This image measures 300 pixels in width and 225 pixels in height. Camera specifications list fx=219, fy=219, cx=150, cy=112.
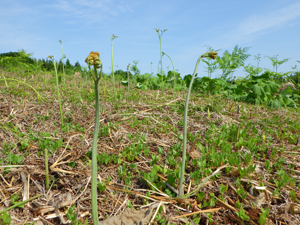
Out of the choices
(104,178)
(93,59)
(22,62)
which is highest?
(22,62)

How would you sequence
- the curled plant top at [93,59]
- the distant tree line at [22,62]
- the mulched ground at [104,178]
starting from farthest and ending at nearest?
the distant tree line at [22,62], the mulched ground at [104,178], the curled plant top at [93,59]

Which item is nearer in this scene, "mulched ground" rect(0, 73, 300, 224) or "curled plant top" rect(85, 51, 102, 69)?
"curled plant top" rect(85, 51, 102, 69)

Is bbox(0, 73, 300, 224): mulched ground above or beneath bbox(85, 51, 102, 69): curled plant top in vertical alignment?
beneath

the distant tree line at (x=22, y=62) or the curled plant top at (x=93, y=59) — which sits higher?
the distant tree line at (x=22, y=62)

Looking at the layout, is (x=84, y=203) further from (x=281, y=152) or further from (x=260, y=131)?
(x=260, y=131)

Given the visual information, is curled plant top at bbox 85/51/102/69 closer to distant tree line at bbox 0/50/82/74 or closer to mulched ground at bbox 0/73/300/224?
mulched ground at bbox 0/73/300/224

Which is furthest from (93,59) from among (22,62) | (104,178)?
(22,62)

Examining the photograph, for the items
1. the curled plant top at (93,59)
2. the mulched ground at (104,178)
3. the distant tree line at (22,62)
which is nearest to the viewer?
the curled plant top at (93,59)

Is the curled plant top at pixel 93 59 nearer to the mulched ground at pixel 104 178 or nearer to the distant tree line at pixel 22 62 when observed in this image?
the mulched ground at pixel 104 178

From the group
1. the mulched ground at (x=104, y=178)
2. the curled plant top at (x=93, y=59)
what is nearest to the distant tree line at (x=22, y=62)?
the mulched ground at (x=104, y=178)

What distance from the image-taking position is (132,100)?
15.7ft

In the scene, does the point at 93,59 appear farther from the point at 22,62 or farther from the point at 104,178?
the point at 22,62

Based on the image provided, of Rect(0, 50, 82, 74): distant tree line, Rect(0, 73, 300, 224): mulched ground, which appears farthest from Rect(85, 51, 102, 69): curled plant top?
Rect(0, 50, 82, 74): distant tree line

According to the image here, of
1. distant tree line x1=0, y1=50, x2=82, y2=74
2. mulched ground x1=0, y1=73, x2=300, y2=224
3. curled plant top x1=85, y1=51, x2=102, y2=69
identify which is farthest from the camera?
distant tree line x1=0, y1=50, x2=82, y2=74
